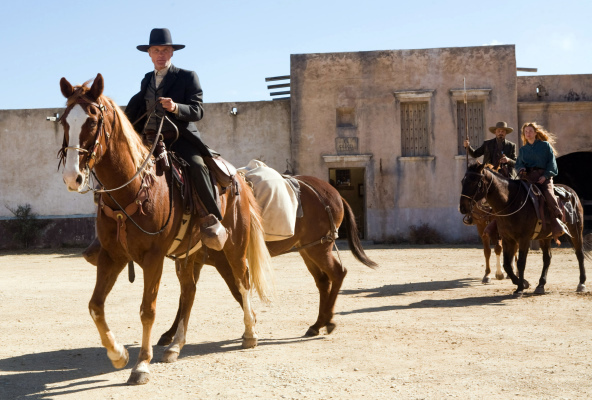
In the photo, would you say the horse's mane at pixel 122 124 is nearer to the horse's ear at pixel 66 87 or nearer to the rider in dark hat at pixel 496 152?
the horse's ear at pixel 66 87

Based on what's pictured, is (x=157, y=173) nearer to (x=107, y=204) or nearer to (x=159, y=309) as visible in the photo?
(x=107, y=204)

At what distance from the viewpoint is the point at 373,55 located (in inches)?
964

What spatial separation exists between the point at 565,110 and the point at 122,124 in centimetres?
2158

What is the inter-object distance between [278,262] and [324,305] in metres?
10.5

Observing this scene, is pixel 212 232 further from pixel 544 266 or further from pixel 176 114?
pixel 544 266

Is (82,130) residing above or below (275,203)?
above

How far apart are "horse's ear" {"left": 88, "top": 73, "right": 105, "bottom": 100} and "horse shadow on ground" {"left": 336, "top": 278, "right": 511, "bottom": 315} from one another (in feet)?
16.0

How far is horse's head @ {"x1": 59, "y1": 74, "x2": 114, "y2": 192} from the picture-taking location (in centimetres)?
468

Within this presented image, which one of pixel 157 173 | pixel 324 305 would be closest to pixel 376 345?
pixel 324 305

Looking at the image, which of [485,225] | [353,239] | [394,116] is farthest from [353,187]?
[353,239]

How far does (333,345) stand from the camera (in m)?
6.76

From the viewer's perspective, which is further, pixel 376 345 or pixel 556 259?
pixel 556 259

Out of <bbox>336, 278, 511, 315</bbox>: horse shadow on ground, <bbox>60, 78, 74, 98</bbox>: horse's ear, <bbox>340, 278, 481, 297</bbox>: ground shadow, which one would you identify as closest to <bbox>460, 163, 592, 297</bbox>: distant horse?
<bbox>336, 278, 511, 315</bbox>: horse shadow on ground

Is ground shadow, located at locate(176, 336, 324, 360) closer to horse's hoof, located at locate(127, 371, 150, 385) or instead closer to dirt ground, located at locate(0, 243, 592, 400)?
dirt ground, located at locate(0, 243, 592, 400)
